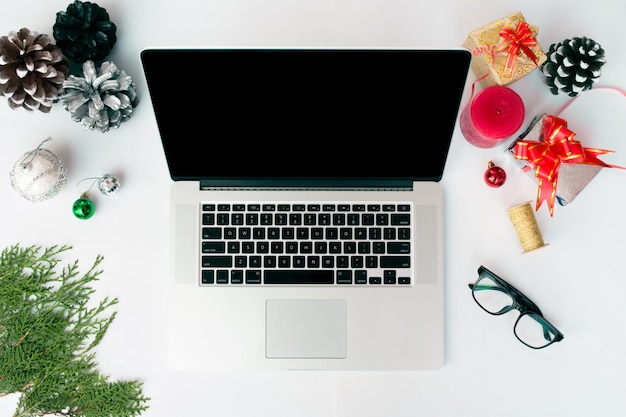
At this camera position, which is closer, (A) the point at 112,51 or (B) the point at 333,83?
(B) the point at 333,83

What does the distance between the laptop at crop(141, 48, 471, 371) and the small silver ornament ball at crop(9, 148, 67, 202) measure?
7.4 inches

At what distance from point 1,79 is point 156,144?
25 cm

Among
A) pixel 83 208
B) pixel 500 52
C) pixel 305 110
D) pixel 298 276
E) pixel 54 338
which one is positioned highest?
pixel 500 52

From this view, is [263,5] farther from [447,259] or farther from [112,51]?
[447,259]

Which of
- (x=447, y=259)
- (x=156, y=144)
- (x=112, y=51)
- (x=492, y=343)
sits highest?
(x=112, y=51)

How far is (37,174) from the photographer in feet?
2.66

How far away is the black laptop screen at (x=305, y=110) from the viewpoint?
0.75 m

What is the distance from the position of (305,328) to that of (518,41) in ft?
1.88

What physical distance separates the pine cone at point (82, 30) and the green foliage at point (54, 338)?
1.09ft

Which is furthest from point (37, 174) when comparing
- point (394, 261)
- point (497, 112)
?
point (497, 112)

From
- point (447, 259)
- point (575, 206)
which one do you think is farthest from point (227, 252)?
point (575, 206)

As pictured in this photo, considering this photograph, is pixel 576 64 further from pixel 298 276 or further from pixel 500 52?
pixel 298 276

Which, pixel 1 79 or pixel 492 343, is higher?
pixel 1 79

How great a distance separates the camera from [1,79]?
2.59 feet
